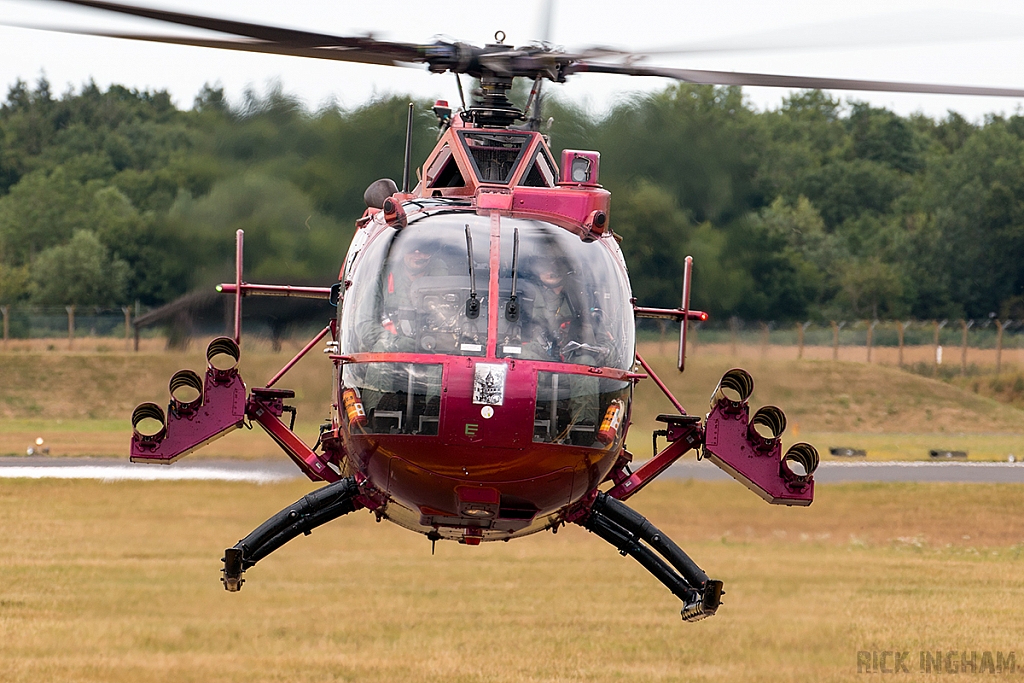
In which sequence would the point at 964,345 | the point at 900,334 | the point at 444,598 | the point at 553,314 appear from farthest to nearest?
the point at 964,345 < the point at 900,334 < the point at 444,598 < the point at 553,314

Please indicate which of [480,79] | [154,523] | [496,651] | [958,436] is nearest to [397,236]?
[480,79]

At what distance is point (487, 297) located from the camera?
870 centimetres

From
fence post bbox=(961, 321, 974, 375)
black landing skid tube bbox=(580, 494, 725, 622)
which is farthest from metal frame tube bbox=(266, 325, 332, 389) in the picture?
fence post bbox=(961, 321, 974, 375)

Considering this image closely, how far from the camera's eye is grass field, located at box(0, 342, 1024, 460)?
24594mm

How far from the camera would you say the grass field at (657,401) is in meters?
24.6

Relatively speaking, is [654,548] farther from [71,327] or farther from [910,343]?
[910,343]

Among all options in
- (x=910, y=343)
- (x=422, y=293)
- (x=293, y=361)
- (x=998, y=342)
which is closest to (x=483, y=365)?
(x=422, y=293)

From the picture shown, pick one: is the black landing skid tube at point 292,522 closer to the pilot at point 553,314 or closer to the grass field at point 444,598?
the grass field at point 444,598

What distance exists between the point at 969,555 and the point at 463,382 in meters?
14.1

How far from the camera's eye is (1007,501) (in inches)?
1010

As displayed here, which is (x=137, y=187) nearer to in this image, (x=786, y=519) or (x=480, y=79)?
(x=786, y=519)

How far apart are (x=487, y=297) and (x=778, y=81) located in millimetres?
2960

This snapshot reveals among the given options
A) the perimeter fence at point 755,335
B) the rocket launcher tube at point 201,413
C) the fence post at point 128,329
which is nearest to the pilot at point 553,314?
the rocket launcher tube at point 201,413

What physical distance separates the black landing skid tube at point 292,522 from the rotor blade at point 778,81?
359cm
